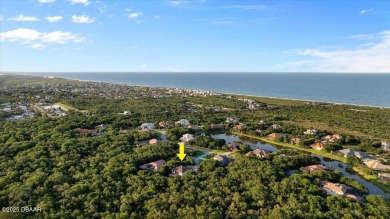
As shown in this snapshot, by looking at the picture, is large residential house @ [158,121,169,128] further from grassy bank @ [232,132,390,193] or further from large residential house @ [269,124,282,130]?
large residential house @ [269,124,282,130]

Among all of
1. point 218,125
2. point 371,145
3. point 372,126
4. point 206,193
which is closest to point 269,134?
point 218,125

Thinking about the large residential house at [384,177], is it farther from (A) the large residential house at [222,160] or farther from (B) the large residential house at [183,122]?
(B) the large residential house at [183,122]

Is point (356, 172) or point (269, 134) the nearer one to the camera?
point (356, 172)

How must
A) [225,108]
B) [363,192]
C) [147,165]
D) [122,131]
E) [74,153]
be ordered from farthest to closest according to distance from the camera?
[225,108], [122,131], [74,153], [147,165], [363,192]

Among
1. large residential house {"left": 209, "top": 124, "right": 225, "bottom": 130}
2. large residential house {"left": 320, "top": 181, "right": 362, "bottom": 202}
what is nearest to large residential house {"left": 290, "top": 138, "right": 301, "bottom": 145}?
large residential house {"left": 209, "top": 124, "right": 225, "bottom": 130}

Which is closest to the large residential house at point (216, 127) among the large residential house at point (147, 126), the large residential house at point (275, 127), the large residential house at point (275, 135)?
the large residential house at point (275, 127)

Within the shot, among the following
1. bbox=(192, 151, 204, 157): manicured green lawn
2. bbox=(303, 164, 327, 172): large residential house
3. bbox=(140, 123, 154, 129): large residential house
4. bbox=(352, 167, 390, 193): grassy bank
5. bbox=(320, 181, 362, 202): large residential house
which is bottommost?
bbox=(352, 167, 390, 193): grassy bank

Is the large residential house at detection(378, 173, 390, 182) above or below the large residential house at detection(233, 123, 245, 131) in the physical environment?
below

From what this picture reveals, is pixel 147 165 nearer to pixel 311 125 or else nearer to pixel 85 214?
pixel 85 214
